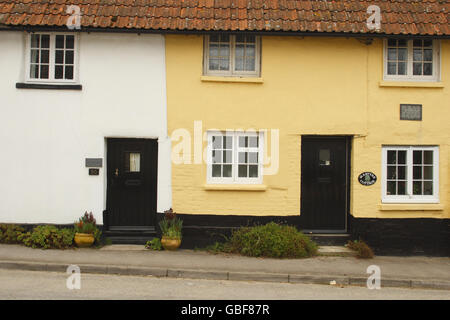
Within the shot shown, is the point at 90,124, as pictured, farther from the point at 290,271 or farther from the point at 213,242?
the point at 290,271

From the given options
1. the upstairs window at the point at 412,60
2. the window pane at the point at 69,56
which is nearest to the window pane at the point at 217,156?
the window pane at the point at 69,56

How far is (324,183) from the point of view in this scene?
10430mm

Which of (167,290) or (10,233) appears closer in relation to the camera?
(167,290)

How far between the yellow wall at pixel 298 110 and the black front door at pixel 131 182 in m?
0.64

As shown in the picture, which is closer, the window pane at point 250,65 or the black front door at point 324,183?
the window pane at point 250,65

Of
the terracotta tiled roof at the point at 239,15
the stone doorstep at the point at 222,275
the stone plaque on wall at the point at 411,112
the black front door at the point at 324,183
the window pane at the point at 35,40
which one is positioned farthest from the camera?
the black front door at the point at 324,183

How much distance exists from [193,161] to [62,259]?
337cm

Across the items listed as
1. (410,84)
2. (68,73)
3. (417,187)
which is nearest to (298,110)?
(410,84)

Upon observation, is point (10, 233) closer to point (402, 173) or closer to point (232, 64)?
point (232, 64)

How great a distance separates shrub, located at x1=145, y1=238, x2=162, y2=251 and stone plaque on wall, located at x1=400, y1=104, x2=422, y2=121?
20.0 ft

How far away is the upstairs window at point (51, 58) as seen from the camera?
1005 centimetres

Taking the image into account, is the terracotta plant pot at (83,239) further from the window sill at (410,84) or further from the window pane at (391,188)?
the window sill at (410,84)

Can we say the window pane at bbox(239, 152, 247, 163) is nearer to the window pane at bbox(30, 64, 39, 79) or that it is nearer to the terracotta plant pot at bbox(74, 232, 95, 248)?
the terracotta plant pot at bbox(74, 232, 95, 248)

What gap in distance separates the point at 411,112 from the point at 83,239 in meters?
7.74
